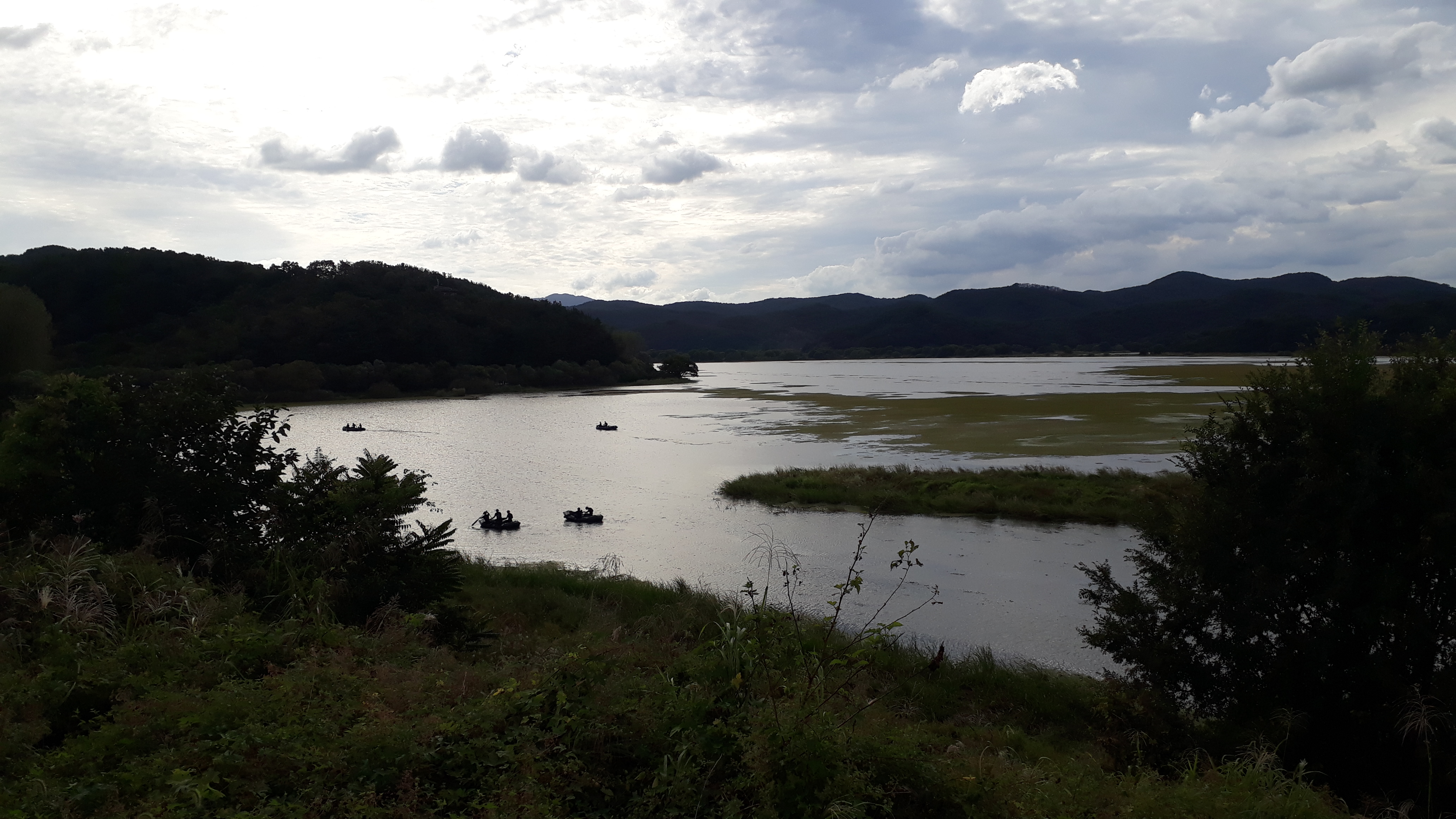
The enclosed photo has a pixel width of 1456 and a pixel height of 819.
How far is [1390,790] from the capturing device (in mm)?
7688

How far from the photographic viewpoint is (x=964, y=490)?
1050 inches

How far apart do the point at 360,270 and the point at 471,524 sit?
378ft

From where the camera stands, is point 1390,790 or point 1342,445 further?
point 1342,445

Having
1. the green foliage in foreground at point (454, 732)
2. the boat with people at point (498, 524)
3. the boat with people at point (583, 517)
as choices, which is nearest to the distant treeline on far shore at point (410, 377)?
the boat with people at point (498, 524)

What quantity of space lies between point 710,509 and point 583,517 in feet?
14.4

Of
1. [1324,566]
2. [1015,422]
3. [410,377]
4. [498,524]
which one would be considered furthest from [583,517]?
[410,377]

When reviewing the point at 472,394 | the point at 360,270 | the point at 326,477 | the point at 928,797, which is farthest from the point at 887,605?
the point at 360,270

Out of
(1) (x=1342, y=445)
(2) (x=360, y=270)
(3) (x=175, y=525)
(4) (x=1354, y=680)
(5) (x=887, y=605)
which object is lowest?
(5) (x=887, y=605)

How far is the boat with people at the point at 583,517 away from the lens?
979 inches

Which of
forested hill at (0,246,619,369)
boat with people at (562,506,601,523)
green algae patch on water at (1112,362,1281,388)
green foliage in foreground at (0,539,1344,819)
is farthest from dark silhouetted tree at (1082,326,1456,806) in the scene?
forested hill at (0,246,619,369)

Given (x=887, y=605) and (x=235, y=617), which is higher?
(x=235, y=617)

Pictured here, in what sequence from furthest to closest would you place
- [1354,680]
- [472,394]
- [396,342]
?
[396,342] → [472,394] → [1354,680]

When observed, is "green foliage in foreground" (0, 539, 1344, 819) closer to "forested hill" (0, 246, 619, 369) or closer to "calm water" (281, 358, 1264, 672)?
"calm water" (281, 358, 1264, 672)

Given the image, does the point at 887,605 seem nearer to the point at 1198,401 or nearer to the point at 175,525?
the point at 175,525
